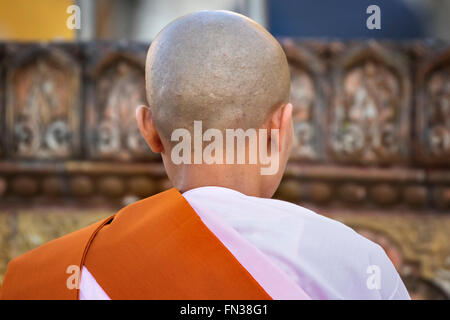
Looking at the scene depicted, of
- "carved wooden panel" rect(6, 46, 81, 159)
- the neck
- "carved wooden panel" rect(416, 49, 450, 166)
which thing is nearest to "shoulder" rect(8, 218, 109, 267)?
the neck

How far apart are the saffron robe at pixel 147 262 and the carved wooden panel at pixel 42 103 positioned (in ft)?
4.76

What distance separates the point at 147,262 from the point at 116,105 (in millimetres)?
1590

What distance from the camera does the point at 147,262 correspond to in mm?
999

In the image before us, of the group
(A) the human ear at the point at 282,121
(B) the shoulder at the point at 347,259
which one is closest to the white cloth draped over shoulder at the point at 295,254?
(B) the shoulder at the point at 347,259

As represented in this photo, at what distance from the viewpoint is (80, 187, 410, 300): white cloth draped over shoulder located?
0.97m

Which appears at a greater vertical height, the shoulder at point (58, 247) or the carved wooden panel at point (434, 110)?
the carved wooden panel at point (434, 110)

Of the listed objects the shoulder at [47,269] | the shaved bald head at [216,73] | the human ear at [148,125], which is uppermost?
the shaved bald head at [216,73]

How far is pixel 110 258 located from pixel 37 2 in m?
3.13

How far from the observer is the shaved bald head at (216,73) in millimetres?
1074

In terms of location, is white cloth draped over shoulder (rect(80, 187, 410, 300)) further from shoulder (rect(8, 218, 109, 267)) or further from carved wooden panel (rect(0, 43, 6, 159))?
carved wooden panel (rect(0, 43, 6, 159))

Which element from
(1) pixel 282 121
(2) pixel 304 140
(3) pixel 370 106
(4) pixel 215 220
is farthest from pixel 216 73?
(3) pixel 370 106

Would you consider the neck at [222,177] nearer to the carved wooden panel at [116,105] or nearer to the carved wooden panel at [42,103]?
the carved wooden panel at [116,105]
